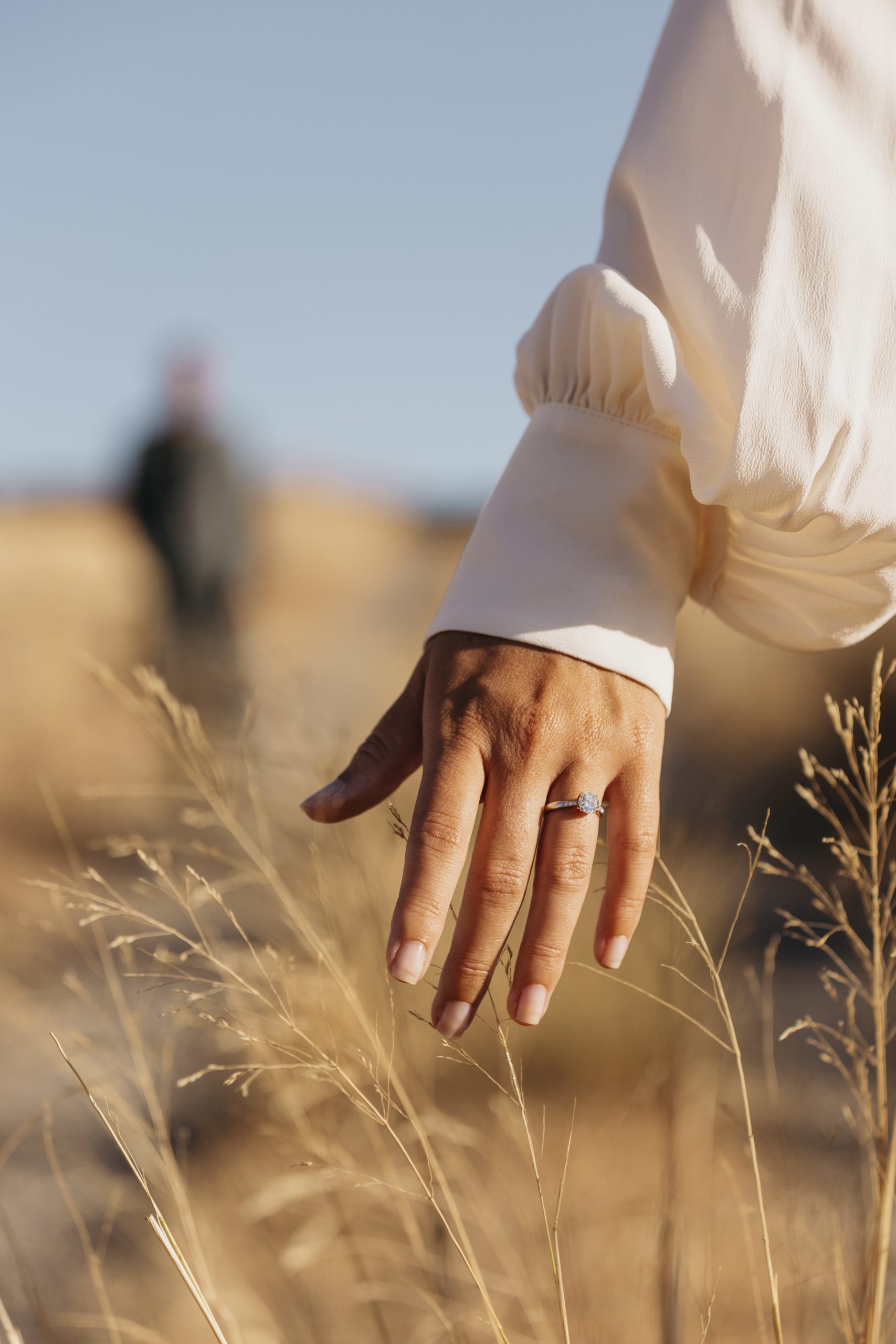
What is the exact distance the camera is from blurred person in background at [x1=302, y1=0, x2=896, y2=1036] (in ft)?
2.14

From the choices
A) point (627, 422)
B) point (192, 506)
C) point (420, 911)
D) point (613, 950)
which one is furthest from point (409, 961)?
point (192, 506)

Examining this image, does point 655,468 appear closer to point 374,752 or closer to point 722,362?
point 722,362

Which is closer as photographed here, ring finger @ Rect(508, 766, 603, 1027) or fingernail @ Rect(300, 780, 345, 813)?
ring finger @ Rect(508, 766, 603, 1027)

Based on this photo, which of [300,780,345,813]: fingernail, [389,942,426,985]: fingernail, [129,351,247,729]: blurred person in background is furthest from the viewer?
[129,351,247,729]: blurred person in background

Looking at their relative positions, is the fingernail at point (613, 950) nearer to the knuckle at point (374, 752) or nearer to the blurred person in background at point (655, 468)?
the blurred person in background at point (655, 468)

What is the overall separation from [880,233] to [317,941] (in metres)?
0.72

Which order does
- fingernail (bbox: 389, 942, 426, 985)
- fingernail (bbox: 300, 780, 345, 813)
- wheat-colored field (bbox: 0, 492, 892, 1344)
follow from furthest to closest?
wheat-colored field (bbox: 0, 492, 892, 1344) < fingernail (bbox: 300, 780, 345, 813) < fingernail (bbox: 389, 942, 426, 985)

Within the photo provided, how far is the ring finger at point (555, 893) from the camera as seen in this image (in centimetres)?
65

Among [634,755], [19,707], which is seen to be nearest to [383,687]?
[19,707]

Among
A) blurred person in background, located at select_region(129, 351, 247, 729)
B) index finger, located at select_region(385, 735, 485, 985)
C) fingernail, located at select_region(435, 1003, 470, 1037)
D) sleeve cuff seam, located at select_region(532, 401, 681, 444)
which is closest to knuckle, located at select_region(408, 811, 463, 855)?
index finger, located at select_region(385, 735, 485, 985)

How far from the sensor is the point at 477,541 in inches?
31.4

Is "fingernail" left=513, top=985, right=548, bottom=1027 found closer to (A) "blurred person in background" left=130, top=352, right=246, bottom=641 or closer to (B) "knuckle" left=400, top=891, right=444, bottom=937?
(B) "knuckle" left=400, top=891, right=444, bottom=937

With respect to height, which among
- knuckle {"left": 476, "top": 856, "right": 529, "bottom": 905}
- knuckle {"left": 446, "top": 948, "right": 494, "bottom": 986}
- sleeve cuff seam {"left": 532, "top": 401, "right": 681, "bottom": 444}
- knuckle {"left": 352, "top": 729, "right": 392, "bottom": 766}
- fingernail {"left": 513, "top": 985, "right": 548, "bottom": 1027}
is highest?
sleeve cuff seam {"left": 532, "top": 401, "right": 681, "bottom": 444}

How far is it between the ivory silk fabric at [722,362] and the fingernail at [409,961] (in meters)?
0.24
